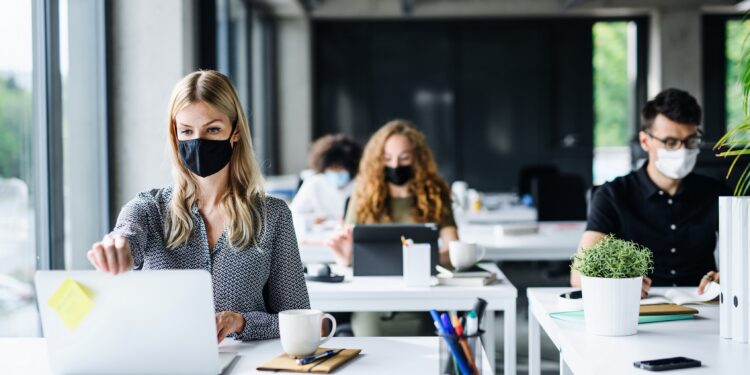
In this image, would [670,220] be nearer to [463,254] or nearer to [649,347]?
[463,254]

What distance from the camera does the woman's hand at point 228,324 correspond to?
6.61ft

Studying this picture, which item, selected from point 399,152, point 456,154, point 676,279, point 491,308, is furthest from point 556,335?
point 456,154

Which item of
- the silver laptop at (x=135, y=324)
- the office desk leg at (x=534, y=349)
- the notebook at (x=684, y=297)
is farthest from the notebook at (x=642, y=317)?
the silver laptop at (x=135, y=324)

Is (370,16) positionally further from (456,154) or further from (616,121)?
(616,121)

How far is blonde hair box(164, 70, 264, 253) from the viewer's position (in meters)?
2.25

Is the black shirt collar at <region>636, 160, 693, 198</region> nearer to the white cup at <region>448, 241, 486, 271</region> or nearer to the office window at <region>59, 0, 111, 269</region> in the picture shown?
the white cup at <region>448, 241, 486, 271</region>

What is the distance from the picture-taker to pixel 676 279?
10.4 ft

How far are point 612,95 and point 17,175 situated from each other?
849 cm

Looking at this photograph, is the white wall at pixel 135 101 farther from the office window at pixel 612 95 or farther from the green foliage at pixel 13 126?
the office window at pixel 612 95

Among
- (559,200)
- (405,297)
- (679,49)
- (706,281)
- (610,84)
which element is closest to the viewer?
(706,281)

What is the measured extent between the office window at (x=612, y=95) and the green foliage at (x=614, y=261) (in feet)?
28.7

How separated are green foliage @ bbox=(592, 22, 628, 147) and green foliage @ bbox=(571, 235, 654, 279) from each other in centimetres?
879

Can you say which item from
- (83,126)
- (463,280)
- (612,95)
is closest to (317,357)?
(463,280)

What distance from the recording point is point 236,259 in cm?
225
